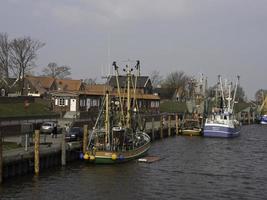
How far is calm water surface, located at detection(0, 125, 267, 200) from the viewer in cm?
3825

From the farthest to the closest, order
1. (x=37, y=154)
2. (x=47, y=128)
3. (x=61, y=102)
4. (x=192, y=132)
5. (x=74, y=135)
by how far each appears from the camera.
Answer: (x=61, y=102), (x=192, y=132), (x=47, y=128), (x=74, y=135), (x=37, y=154)

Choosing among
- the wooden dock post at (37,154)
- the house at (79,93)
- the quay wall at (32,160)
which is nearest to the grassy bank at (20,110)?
the house at (79,93)

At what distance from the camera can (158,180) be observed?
147ft

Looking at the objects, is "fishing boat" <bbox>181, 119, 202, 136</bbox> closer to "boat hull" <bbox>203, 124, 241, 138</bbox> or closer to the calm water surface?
"boat hull" <bbox>203, 124, 241, 138</bbox>

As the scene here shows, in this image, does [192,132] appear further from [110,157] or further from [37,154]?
[37,154]

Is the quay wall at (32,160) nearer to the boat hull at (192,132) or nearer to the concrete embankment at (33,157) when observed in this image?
the concrete embankment at (33,157)

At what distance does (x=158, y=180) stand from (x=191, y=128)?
53102 millimetres

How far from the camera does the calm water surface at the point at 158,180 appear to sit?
125ft

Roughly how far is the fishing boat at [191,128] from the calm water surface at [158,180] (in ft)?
99.0

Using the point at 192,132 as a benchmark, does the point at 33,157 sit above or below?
below

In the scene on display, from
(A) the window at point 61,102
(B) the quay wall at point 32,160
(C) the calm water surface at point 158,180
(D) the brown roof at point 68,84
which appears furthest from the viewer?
(D) the brown roof at point 68,84

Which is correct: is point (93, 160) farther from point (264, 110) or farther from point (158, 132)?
point (264, 110)

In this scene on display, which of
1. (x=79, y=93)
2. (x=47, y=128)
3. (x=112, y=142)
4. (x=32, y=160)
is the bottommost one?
(x=32, y=160)

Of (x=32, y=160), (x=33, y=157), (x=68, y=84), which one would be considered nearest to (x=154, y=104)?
(x=68, y=84)
